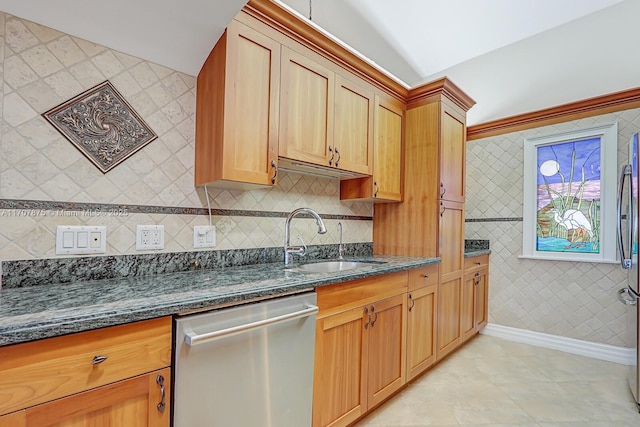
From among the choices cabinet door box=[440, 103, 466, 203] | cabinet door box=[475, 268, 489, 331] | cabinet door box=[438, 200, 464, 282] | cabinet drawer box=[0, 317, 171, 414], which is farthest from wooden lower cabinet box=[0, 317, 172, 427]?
cabinet door box=[475, 268, 489, 331]

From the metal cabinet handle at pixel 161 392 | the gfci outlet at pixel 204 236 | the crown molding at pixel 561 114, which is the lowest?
the metal cabinet handle at pixel 161 392

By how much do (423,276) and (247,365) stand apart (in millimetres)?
1440

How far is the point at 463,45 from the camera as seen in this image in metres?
3.48

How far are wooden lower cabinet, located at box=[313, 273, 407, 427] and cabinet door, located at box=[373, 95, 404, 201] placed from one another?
712 mm

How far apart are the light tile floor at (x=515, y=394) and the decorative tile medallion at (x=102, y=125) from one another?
1902 millimetres

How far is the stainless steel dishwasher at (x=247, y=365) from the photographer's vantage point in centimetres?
100

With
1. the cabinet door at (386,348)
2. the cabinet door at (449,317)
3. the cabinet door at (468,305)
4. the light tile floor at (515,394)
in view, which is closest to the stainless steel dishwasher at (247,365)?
the cabinet door at (386,348)

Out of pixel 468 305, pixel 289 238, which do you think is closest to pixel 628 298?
pixel 468 305

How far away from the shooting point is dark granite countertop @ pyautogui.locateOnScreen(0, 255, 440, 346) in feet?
2.45

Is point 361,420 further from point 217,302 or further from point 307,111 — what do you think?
point 307,111

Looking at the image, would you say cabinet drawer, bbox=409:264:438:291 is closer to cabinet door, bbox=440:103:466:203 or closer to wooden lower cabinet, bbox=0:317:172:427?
cabinet door, bbox=440:103:466:203

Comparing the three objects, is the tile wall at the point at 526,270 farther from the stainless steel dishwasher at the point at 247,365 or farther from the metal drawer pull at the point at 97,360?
the metal drawer pull at the point at 97,360

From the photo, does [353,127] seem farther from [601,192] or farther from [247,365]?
[601,192]

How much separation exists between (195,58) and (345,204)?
143 cm
